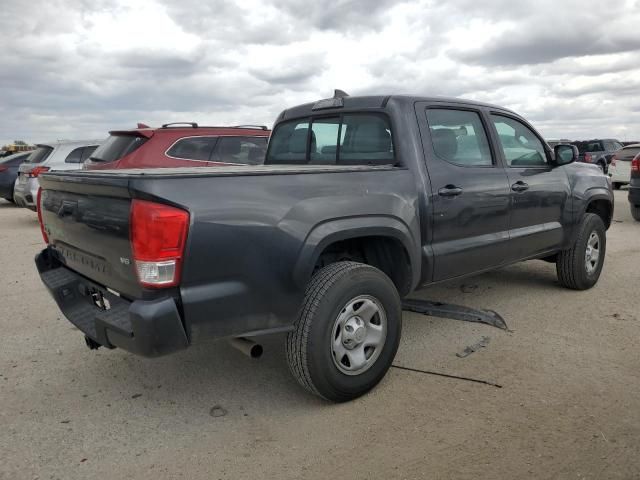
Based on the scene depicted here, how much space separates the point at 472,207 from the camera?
387cm

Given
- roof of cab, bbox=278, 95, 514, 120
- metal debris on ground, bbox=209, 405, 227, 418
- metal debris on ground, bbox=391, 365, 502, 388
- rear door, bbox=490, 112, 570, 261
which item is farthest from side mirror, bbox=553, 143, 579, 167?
metal debris on ground, bbox=209, 405, 227, 418

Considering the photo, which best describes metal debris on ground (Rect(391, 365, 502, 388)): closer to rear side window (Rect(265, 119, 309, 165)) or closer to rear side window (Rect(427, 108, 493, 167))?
rear side window (Rect(427, 108, 493, 167))

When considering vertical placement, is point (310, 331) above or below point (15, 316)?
above

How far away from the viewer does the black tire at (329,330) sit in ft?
9.29

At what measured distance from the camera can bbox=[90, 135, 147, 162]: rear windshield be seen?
286 inches

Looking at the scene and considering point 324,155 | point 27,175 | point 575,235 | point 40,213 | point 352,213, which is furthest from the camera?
point 27,175

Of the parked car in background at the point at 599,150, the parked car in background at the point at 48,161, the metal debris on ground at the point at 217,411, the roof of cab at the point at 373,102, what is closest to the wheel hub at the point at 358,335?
the metal debris on ground at the point at 217,411

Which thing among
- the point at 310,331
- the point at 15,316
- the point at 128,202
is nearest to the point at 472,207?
the point at 310,331

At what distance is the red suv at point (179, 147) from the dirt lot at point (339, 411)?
10.5 feet

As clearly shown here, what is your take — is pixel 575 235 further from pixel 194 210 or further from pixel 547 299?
pixel 194 210

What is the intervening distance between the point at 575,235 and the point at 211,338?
3.93 meters

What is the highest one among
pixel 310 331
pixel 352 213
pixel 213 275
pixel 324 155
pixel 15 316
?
pixel 324 155

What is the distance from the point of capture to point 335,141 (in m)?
4.09

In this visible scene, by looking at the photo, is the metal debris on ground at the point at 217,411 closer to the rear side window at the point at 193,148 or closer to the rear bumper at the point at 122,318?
the rear bumper at the point at 122,318
